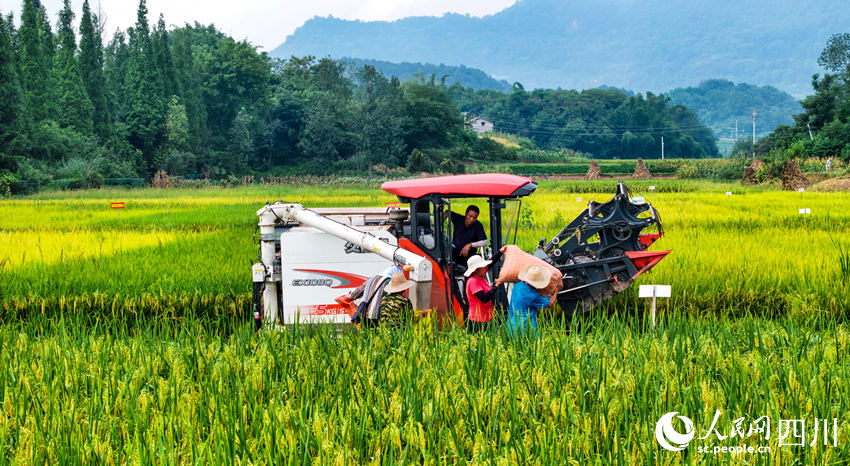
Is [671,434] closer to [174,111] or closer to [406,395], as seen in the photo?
[406,395]

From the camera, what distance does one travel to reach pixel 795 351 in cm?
447

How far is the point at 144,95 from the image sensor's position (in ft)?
192

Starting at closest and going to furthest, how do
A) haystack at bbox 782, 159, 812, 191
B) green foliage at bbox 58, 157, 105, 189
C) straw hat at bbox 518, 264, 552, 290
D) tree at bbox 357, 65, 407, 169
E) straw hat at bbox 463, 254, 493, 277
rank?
straw hat at bbox 518, 264, 552, 290 < straw hat at bbox 463, 254, 493, 277 < haystack at bbox 782, 159, 812, 191 < green foliage at bbox 58, 157, 105, 189 < tree at bbox 357, 65, 407, 169

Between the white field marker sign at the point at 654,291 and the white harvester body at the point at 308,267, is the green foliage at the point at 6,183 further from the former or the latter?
the white field marker sign at the point at 654,291

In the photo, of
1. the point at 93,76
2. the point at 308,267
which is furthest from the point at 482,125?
the point at 308,267

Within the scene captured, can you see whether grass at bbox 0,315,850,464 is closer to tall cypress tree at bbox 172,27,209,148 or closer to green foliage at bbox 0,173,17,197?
green foliage at bbox 0,173,17,197

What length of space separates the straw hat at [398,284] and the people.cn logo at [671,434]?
308 centimetres

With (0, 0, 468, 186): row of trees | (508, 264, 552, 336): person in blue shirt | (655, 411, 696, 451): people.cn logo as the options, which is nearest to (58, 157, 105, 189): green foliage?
(0, 0, 468, 186): row of trees

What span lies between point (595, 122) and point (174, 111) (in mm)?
67054

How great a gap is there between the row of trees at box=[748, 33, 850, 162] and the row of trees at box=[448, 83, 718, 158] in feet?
107

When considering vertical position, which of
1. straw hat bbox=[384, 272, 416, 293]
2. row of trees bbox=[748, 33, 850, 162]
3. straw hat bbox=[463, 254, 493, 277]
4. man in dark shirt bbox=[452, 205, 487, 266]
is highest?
row of trees bbox=[748, 33, 850, 162]

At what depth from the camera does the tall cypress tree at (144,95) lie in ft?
192

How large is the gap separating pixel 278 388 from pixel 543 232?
1094 cm

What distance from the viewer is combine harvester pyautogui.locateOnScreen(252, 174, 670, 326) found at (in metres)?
6.74
